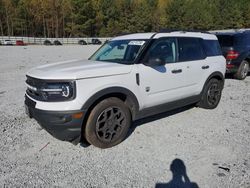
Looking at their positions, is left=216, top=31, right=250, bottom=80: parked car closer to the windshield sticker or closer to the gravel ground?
the gravel ground

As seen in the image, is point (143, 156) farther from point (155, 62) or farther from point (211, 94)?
point (211, 94)

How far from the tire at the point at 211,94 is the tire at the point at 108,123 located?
234 centimetres

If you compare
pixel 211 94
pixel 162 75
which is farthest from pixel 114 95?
pixel 211 94

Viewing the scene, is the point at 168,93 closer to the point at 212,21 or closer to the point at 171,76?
the point at 171,76

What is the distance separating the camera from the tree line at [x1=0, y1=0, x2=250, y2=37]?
66.9 meters

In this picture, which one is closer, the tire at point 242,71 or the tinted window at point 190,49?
the tinted window at point 190,49

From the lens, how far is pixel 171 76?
15.0 feet

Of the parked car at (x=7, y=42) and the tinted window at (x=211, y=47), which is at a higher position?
the tinted window at (x=211, y=47)

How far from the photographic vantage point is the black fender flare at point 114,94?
3.59m

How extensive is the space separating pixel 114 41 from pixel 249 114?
138 inches

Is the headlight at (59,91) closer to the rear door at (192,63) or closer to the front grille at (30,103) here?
the front grille at (30,103)

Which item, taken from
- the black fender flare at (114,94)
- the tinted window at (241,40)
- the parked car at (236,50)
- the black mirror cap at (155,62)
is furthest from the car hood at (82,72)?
the tinted window at (241,40)

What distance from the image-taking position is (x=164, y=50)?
15.1 ft

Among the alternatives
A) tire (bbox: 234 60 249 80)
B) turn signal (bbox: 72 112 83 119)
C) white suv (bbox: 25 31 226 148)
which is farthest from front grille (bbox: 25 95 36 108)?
tire (bbox: 234 60 249 80)
